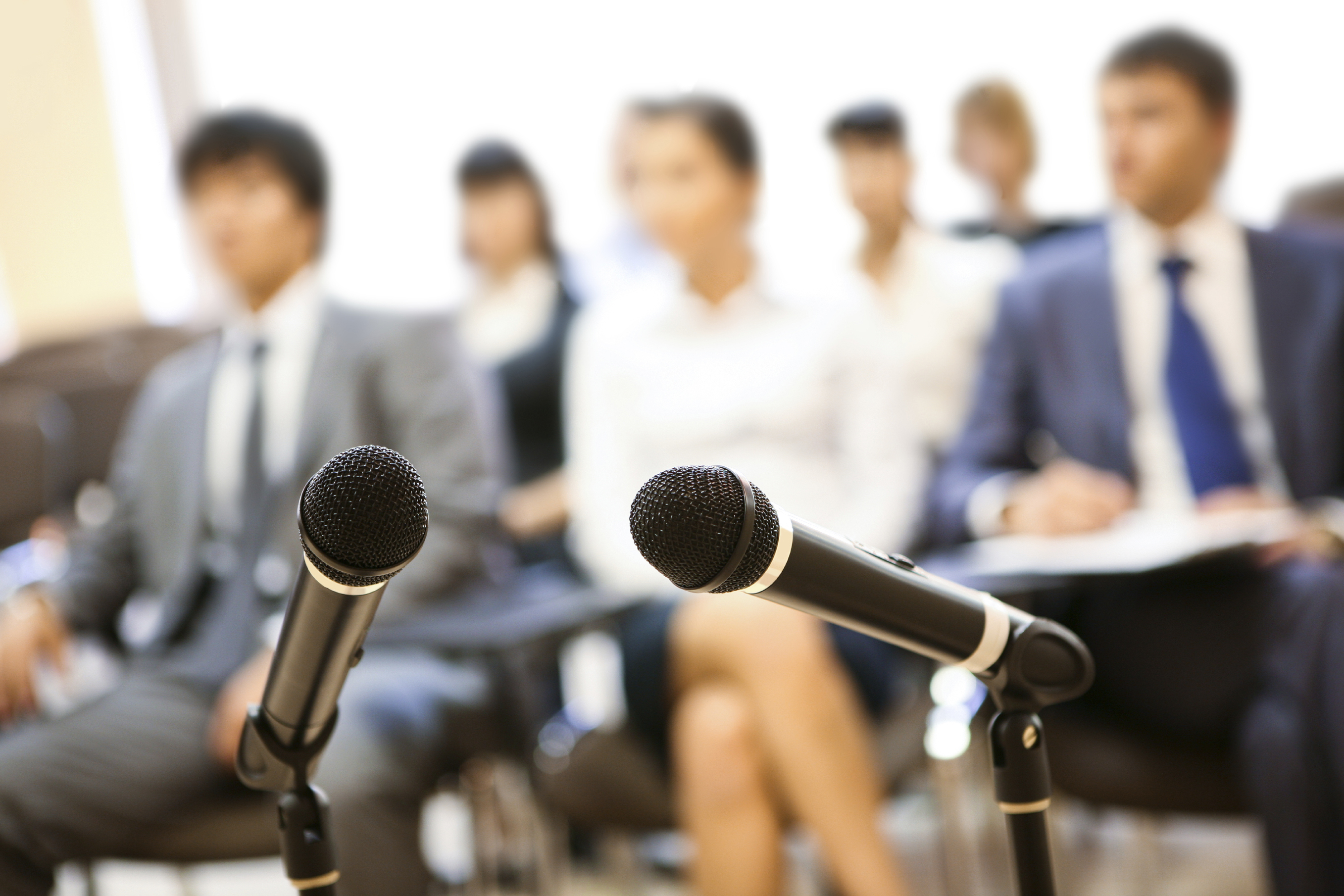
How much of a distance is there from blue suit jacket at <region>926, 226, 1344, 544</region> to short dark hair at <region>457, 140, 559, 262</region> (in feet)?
4.19

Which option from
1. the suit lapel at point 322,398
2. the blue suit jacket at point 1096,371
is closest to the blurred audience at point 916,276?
the blue suit jacket at point 1096,371

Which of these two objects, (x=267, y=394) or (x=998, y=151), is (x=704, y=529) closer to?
(x=267, y=394)

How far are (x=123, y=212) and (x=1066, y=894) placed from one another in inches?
153

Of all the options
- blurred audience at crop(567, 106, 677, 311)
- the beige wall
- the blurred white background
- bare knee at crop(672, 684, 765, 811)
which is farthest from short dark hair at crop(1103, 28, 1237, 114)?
the beige wall

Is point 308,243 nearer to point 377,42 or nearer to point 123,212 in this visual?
point 377,42

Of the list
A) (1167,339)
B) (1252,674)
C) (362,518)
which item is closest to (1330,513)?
(1252,674)

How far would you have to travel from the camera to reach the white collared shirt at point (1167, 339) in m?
1.68

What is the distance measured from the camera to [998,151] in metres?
2.97

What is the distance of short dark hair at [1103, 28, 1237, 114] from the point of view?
67.0 inches

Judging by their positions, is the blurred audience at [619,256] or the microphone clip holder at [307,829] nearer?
the microphone clip holder at [307,829]

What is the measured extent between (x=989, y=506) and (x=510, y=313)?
1412mm

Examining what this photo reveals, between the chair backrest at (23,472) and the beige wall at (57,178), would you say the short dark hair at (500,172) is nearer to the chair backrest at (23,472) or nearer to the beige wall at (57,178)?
the chair backrest at (23,472)

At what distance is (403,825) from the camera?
4.72 feet

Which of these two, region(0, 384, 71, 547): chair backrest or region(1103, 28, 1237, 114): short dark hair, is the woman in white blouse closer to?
region(1103, 28, 1237, 114): short dark hair
